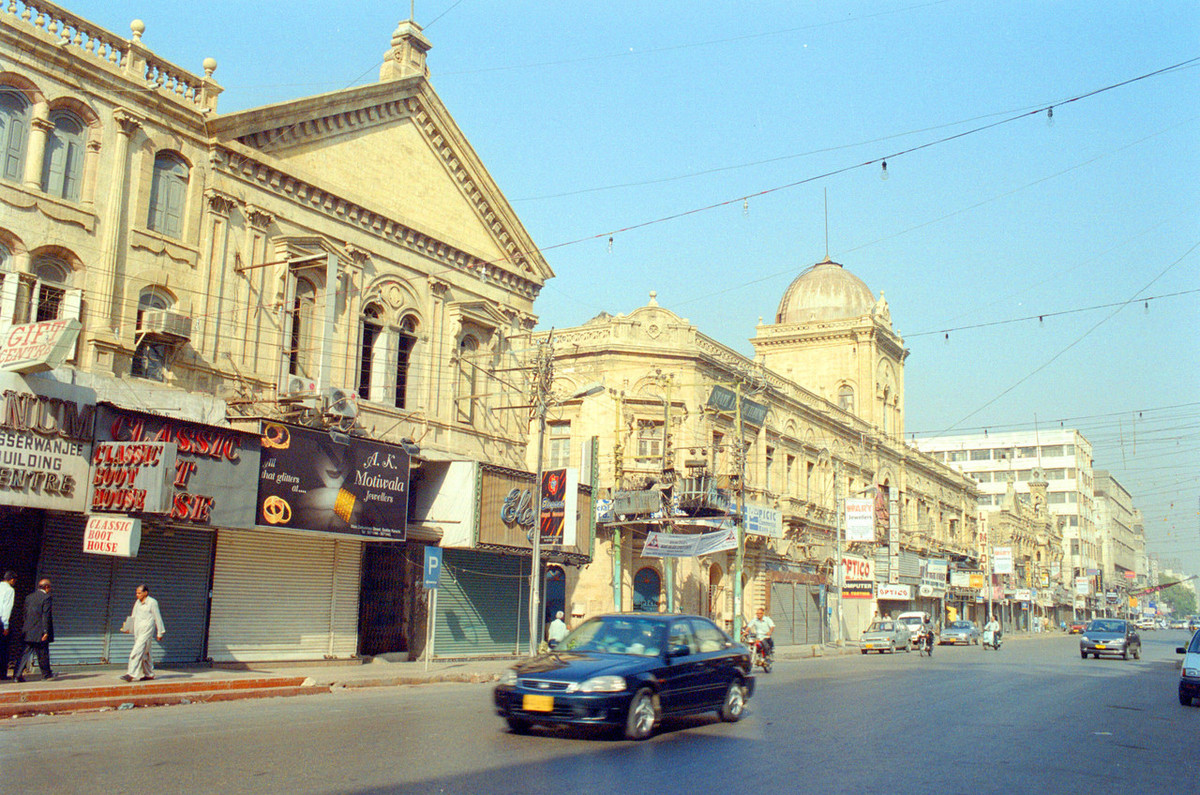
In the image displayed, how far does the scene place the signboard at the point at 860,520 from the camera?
46188mm

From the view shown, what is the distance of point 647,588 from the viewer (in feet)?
128

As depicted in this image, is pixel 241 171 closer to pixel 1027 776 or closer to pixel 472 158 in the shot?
pixel 472 158

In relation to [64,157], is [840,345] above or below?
above

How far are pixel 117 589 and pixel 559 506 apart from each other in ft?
40.5

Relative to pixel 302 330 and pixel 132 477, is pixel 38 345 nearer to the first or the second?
pixel 132 477

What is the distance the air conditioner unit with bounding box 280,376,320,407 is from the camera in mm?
20219

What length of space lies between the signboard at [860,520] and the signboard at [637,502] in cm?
1445

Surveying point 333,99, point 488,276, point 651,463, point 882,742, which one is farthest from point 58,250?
point 651,463

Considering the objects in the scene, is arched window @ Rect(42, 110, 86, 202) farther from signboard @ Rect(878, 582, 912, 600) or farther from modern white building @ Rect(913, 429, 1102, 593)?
modern white building @ Rect(913, 429, 1102, 593)

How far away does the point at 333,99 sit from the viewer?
23.2 metres

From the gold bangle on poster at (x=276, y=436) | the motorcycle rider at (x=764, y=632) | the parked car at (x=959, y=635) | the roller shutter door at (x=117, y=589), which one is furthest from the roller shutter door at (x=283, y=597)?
the parked car at (x=959, y=635)

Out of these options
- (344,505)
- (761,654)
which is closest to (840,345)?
(761,654)

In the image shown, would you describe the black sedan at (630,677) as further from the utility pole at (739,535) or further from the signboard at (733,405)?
the signboard at (733,405)

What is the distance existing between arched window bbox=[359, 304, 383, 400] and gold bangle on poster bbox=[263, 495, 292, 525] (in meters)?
4.41
